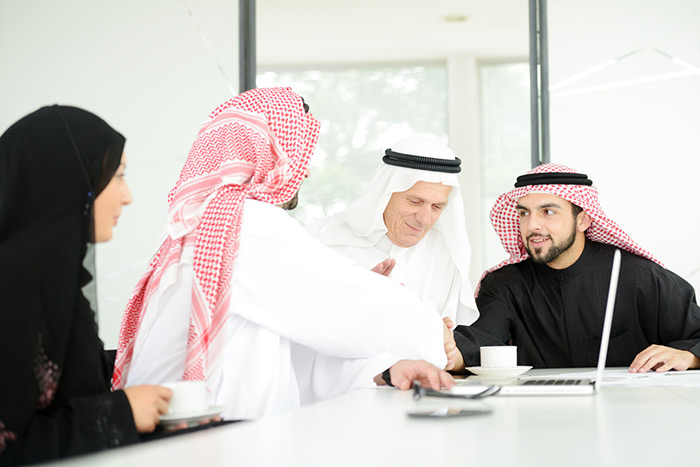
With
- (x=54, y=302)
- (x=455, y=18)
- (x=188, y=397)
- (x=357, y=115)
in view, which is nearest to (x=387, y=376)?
(x=188, y=397)

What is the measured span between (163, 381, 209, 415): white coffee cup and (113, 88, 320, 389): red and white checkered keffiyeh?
→ 0.48 meters

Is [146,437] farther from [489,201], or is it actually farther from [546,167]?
[489,201]

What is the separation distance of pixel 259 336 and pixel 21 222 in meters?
0.75

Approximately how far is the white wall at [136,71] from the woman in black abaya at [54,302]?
2.85 metres

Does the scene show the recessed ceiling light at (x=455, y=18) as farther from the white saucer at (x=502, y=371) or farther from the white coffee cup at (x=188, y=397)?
the white coffee cup at (x=188, y=397)

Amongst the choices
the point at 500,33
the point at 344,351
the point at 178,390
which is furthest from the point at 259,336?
the point at 500,33

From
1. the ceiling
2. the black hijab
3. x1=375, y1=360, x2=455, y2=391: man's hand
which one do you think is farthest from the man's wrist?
the ceiling

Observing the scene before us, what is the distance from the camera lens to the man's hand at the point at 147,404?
1483 millimetres

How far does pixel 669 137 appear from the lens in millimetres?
4375

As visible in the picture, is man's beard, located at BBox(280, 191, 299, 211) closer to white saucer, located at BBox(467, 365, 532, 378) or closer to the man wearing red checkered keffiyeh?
the man wearing red checkered keffiyeh

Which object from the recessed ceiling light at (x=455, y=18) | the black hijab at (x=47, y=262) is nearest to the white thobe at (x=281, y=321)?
the black hijab at (x=47, y=262)

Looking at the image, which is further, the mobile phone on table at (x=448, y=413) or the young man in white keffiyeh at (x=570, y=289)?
the young man in white keffiyeh at (x=570, y=289)

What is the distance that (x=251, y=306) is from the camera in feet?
6.82

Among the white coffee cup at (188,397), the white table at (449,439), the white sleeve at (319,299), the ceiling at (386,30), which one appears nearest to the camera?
the white table at (449,439)
